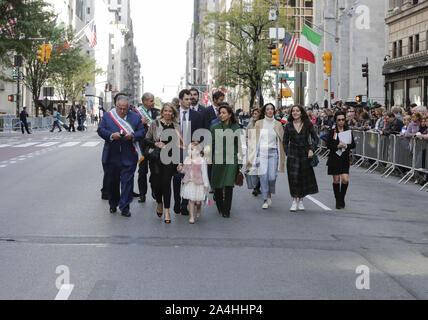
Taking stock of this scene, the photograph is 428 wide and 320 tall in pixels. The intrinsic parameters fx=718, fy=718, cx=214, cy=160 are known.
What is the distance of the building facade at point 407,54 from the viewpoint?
4375 cm

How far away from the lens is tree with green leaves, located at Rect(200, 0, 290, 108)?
2320 inches

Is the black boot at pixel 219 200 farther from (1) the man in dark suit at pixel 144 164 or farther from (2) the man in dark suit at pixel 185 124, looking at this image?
(1) the man in dark suit at pixel 144 164

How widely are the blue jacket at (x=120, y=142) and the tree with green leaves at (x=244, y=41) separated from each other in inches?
1891

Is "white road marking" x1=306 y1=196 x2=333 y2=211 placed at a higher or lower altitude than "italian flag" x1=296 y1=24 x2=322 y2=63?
lower

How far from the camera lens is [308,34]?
39.8m

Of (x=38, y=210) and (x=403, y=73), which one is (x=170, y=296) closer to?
(x=38, y=210)

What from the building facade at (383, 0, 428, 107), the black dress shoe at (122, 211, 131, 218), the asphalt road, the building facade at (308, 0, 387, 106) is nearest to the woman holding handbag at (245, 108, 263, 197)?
the asphalt road

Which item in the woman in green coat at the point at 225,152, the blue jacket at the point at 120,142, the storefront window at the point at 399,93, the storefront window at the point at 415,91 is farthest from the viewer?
the storefront window at the point at 399,93

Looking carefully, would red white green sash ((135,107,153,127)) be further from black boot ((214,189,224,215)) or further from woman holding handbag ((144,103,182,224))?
woman holding handbag ((144,103,182,224))

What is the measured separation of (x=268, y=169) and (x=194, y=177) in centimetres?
216

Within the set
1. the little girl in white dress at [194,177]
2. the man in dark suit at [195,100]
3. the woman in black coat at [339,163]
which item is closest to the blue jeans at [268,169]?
the woman in black coat at [339,163]

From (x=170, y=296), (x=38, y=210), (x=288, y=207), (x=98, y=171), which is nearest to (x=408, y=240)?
(x=288, y=207)

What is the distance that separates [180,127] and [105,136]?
3.83 feet

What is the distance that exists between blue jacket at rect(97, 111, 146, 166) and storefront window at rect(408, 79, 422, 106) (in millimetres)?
35425
